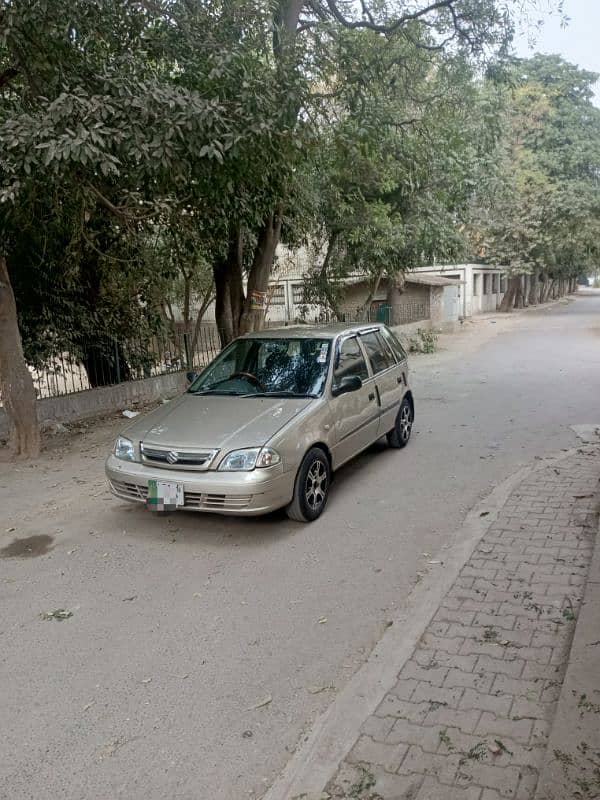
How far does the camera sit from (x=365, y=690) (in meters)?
3.15

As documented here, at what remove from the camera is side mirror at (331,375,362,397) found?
5914 millimetres

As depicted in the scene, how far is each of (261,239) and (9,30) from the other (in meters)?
6.27

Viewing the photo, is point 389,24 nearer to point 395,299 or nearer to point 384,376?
point 384,376

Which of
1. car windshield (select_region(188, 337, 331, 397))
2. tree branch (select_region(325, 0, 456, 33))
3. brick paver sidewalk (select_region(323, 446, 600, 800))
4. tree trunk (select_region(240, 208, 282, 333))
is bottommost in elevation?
brick paver sidewalk (select_region(323, 446, 600, 800))

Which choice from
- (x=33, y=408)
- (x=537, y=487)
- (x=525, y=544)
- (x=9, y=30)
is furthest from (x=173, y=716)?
(x=9, y=30)

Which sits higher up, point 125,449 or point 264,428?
point 264,428

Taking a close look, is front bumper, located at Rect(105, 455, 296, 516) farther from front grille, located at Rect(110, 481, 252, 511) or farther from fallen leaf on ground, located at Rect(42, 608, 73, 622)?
fallen leaf on ground, located at Rect(42, 608, 73, 622)

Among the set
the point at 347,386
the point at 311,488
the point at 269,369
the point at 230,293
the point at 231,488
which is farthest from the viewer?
the point at 230,293

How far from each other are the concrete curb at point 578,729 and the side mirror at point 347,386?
298cm

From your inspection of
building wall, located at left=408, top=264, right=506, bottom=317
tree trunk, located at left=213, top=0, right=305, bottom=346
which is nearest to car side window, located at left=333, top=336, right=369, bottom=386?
tree trunk, located at left=213, top=0, right=305, bottom=346

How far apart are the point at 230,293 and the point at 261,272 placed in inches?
59.6

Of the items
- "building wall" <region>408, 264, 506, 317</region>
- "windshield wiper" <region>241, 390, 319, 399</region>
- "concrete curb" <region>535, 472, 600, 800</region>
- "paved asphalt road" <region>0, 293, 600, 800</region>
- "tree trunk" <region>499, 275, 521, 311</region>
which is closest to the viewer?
"concrete curb" <region>535, 472, 600, 800</region>

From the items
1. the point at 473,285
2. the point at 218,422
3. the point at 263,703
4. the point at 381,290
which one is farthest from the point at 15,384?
the point at 473,285

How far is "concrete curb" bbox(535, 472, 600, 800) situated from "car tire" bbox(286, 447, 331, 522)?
7.74ft
